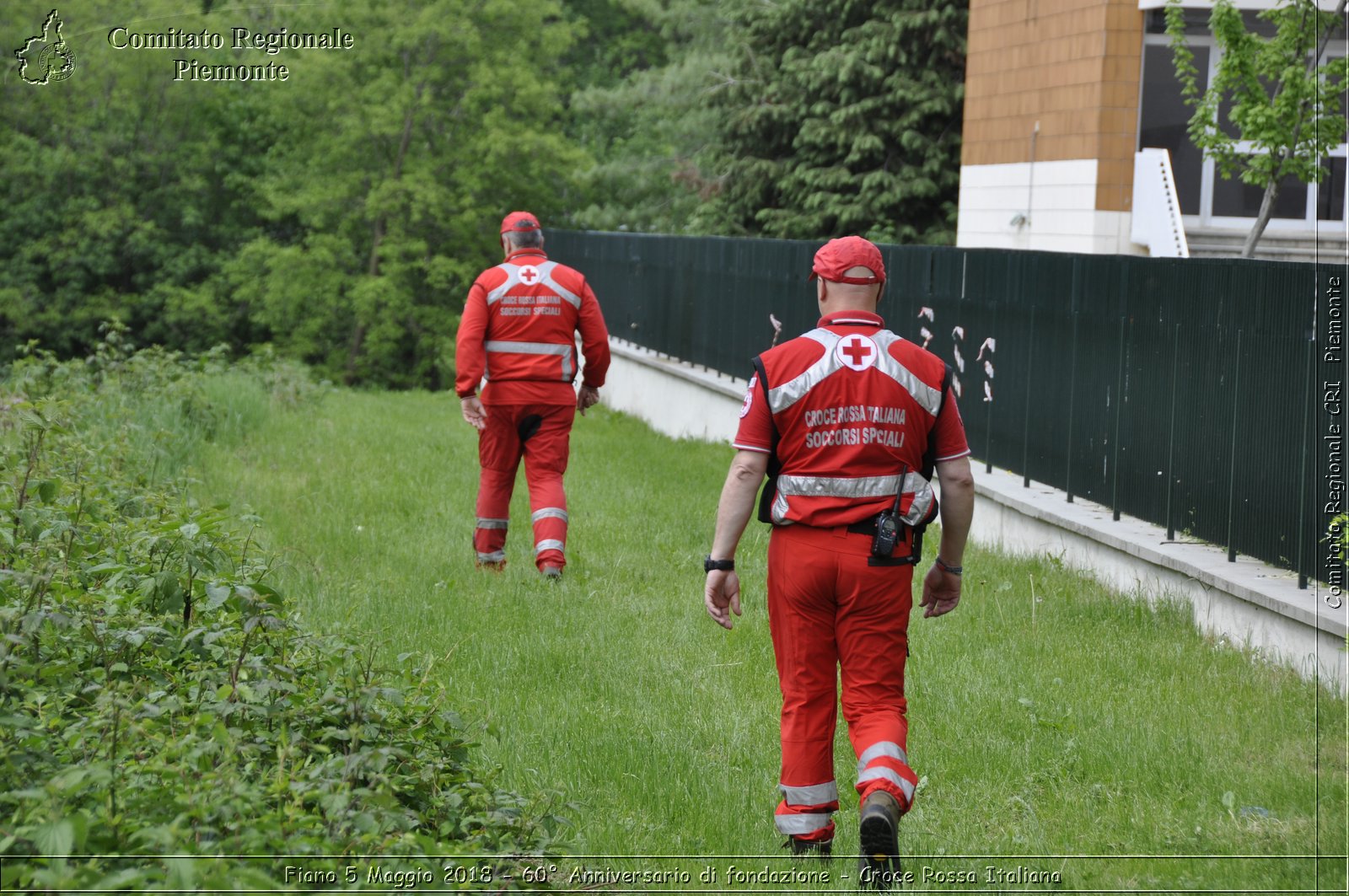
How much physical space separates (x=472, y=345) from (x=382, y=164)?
27683 millimetres

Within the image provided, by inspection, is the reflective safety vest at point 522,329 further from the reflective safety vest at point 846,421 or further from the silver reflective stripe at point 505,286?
the reflective safety vest at point 846,421

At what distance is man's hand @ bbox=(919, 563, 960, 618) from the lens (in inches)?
209

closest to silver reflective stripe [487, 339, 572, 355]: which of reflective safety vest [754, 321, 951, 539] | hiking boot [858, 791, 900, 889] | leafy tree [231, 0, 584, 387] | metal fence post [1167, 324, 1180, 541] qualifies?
metal fence post [1167, 324, 1180, 541]

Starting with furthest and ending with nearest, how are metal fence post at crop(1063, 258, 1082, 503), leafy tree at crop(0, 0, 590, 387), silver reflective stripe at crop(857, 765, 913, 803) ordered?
leafy tree at crop(0, 0, 590, 387), metal fence post at crop(1063, 258, 1082, 503), silver reflective stripe at crop(857, 765, 913, 803)

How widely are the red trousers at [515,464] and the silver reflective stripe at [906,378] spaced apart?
15.1 ft

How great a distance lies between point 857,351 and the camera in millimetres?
5016

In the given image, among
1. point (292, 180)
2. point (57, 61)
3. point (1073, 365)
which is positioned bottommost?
point (1073, 365)

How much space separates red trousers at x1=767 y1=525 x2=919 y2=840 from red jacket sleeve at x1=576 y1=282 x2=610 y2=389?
4917 mm

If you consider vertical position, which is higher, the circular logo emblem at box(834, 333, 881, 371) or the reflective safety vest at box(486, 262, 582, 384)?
the reflective safety vest at box(486, 262, 582, 384)

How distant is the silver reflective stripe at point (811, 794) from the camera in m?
5.02

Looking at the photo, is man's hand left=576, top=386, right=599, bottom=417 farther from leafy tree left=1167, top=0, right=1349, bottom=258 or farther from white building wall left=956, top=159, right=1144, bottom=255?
white building wall left=956, top=159, right=1144, bottom=255

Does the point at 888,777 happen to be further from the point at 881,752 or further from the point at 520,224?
the point at 520,224

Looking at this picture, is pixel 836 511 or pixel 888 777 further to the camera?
pixel 836 511

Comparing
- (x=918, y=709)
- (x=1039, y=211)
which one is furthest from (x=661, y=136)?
(x=918, y=709)
